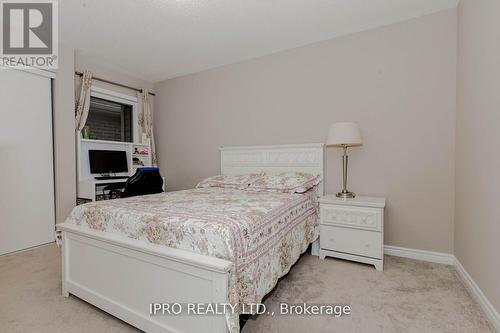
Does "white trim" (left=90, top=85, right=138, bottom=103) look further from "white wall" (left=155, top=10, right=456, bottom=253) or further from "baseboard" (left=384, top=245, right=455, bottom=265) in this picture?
"baseboard" (left=384, top=245, right=455, bottom=265)

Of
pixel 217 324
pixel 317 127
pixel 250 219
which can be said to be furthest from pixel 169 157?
pixel 217 324

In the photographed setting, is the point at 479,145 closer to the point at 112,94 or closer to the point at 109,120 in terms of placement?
the point at 112,94

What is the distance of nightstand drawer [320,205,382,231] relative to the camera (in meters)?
2.35

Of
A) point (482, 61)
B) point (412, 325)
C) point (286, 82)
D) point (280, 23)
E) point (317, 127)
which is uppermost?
point (280, 23)

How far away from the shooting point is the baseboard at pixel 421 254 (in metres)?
2.48

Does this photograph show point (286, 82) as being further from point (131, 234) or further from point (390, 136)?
point (131, 234)

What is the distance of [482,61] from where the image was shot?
1842 mm

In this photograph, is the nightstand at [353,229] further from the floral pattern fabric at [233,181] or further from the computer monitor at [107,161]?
the computer monitor at [107,161]

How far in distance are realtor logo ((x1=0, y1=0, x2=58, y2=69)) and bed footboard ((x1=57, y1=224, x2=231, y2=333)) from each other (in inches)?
90.2

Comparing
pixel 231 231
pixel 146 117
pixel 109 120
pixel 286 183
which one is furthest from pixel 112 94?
pixel 231 231

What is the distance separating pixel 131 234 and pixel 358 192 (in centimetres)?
243

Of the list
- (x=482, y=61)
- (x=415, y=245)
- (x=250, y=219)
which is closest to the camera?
(x=250, y=219)

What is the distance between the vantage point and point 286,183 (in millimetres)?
2729

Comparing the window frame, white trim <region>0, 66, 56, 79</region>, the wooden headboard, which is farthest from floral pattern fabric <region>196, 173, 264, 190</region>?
white trim <region>0, 66, 56, 79</region>
